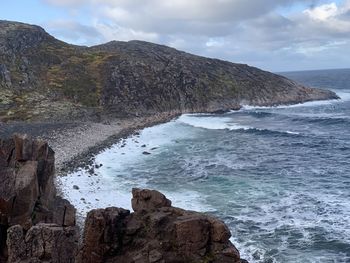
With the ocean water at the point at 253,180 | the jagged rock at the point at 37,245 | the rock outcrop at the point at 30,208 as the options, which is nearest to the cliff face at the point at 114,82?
the ocean water at the point at 253,180

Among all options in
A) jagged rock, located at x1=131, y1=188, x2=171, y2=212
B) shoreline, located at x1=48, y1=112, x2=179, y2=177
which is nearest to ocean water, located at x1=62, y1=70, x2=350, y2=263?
shoreline, located at x1=48, y1=112, x2=179, y2=177

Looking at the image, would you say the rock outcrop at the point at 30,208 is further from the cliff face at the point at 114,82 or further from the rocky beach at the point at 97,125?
the cliff face at the point at 114,82

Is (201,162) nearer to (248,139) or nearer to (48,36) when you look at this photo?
(248,139)

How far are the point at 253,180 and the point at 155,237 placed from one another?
96.1 ft

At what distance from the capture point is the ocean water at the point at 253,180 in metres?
31.2

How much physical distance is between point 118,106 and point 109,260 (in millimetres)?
79970

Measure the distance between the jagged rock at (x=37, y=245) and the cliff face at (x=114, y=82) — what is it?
64.8m

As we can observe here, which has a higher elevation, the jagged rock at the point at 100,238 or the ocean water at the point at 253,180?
the jagged rock at the point at 100,238

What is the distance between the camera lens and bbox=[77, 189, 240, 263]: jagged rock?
701 inches

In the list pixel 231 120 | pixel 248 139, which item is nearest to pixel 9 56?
pixel 231 120

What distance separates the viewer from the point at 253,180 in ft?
153

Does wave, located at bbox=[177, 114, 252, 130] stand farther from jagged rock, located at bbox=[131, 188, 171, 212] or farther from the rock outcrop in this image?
jagged rock, located at bbox=[131, 188, 171, 212]

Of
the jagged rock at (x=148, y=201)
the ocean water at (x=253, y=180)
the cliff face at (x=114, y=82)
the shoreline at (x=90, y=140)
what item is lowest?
the ocean water at (x=253, y=180)

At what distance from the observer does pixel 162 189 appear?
4388cm
